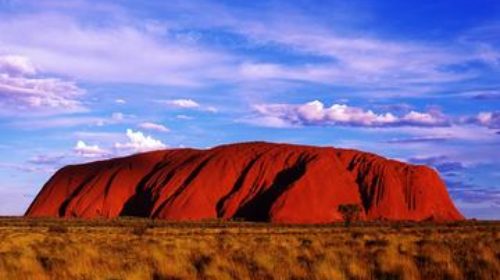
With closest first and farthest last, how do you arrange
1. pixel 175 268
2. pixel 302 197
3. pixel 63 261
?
1. pixel 175 268
2. pixel 63 261
3. pixel 302 197

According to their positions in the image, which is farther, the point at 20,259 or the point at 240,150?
the point at 240,150

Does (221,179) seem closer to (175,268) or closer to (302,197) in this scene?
(302,197)

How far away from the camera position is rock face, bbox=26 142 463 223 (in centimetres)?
9600

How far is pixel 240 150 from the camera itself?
11006 centimetres

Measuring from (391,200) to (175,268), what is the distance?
90.6m

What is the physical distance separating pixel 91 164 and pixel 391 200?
51483mm

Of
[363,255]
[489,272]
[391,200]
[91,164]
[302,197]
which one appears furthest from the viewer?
[91,164]

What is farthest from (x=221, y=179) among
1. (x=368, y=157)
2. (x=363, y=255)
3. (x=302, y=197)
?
(x=363, y=255)

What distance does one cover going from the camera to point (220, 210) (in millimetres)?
97000

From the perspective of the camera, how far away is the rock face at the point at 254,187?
315 ft

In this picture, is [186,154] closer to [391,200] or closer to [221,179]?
[221,179]

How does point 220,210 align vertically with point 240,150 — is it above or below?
below

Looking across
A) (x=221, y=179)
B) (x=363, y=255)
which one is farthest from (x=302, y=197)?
(x=363, y=255)

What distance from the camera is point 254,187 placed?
100 metres
